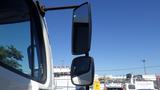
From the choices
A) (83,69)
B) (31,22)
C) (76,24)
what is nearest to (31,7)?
(31,22)

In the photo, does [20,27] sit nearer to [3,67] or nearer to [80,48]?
[80,48]

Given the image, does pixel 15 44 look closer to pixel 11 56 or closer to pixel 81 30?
pixel 11 56

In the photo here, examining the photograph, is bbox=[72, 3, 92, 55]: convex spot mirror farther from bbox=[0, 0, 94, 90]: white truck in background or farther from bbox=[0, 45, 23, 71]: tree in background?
bbox=[0, 45, 23, 71]: tree in background

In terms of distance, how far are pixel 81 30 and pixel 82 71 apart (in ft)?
1.07

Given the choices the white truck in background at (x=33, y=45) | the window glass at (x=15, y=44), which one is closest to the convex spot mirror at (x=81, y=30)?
the white truck in background at (x=33, y=45)

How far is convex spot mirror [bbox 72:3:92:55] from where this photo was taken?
3092 mm

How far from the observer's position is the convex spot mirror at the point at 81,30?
3.09 metres

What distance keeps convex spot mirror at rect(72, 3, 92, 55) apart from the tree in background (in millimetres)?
427

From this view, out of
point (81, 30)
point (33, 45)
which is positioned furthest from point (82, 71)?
point (33, 45)

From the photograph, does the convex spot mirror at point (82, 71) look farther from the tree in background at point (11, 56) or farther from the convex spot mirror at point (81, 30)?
the tree in background at point (11, 56)

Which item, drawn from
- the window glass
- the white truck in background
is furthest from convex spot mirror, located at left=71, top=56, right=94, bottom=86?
the window glass

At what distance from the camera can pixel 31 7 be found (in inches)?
128

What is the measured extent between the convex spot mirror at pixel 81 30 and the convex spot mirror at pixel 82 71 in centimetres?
7

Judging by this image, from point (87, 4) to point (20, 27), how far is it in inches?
21.6
